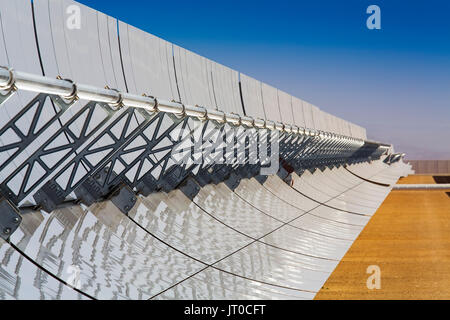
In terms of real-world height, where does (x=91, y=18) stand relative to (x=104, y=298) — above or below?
above

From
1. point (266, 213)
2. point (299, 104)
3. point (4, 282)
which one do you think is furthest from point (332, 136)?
point (4, 282)

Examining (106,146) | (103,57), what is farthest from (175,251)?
(103,57)

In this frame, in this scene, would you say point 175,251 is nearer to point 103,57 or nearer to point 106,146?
point 106,146

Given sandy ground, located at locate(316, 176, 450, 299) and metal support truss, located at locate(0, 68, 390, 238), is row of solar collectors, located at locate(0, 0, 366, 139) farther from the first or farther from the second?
sandy ground, located at locate(316, 176, 450, 299)

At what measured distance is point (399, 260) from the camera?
1656cm

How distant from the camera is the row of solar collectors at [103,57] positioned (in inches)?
231

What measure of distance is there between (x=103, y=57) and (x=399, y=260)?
11767 millimetres

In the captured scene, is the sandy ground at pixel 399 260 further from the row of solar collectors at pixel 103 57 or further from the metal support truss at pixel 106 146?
the row of solar collectors at pixel 103 57

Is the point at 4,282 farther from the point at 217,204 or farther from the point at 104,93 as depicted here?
the point at 217,204

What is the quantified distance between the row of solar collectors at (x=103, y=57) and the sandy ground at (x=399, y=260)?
4.22 metres

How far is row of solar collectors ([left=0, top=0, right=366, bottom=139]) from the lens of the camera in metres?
5.88

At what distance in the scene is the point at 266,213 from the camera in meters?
11.5

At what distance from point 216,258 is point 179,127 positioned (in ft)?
5.67

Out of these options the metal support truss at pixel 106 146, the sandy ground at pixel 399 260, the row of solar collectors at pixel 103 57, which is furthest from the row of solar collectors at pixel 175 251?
the row of solar collectors at pixel 103 57
